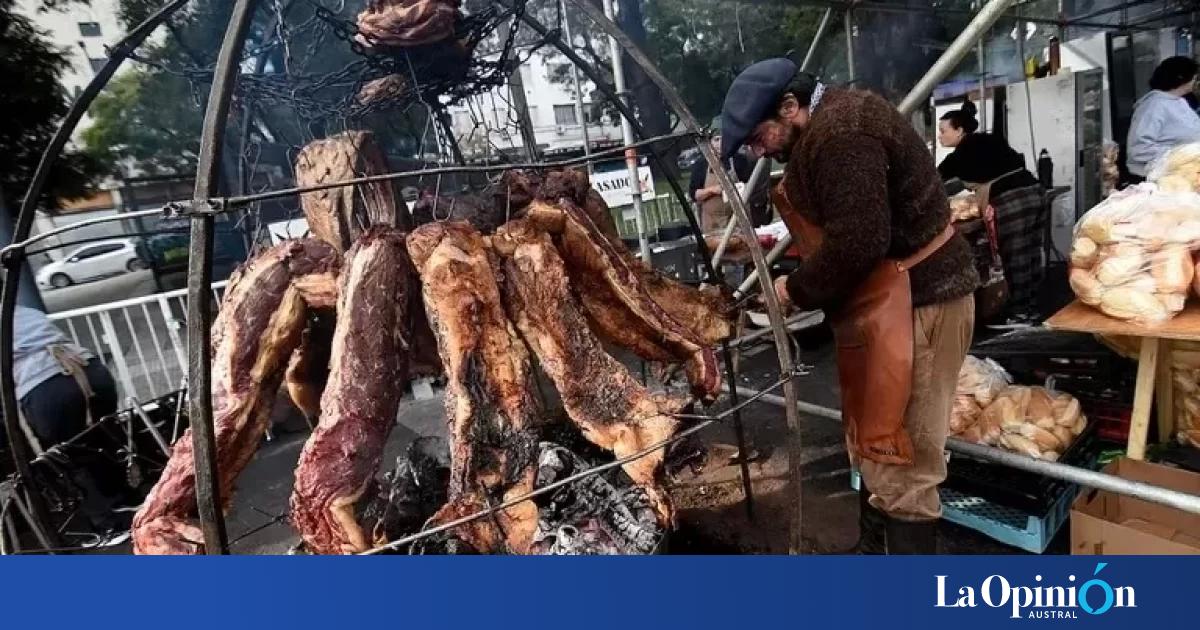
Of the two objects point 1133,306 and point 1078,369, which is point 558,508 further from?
point 1078,369

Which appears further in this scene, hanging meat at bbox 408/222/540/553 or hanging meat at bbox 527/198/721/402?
hanging meat at bbox 527/198/721/402

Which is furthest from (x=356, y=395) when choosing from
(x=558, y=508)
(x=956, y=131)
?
(x=956, y=131)

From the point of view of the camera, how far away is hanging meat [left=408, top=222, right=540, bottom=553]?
2.11m

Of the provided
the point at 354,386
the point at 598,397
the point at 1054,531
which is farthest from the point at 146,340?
the point at 1054,531

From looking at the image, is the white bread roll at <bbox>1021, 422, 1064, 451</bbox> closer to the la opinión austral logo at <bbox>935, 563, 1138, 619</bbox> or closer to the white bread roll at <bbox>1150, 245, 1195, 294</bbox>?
the white bread roll at <bbox>1150, 245, 1195, 294</bbox>

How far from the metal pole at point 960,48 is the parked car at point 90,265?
43.5 ft

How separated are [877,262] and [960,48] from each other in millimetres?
954

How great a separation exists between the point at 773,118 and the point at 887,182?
1.66ft

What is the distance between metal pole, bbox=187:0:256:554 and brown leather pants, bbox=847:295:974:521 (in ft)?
8.28

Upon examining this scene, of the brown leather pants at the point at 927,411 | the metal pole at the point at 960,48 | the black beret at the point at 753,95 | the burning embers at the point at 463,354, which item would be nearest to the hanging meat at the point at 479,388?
the burning embers at the point at 463,354

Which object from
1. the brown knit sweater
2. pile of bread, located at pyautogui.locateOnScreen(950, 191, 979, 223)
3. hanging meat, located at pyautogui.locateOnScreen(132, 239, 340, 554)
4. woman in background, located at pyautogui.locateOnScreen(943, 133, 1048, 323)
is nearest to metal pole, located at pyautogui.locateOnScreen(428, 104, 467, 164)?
hanging meat, located at pyautogui.locateOnScreen(132, 239, 340, 554)

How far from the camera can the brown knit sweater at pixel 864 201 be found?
2170mm

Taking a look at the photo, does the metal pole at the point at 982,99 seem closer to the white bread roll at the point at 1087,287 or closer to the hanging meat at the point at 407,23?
the white bread roll at the point at 1087,287

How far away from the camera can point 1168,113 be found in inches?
225
